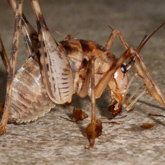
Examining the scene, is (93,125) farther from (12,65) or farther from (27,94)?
(12,65)

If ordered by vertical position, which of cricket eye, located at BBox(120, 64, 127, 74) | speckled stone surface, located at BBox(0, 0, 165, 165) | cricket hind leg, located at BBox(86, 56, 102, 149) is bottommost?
speckled stone surface, located at BBox(0, 0, 165, 165)

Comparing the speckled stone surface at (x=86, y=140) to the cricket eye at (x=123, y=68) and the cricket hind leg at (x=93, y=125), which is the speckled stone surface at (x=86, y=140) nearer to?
the cricket hind leg at (x=93, y=125)

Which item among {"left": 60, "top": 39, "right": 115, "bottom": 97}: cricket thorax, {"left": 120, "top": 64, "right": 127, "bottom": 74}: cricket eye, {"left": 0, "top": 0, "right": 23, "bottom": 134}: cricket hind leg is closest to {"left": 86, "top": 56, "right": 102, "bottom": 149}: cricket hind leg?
{"left": 60, "top": 39, "right": 115, "bottom": 97}: cricket thorax

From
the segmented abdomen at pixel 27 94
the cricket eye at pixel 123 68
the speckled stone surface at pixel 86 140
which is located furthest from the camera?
the cricket eye at pixel 123 68

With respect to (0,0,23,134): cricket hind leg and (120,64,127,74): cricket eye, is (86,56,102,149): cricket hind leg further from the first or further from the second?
(0,0,23,134): cricket hind leg

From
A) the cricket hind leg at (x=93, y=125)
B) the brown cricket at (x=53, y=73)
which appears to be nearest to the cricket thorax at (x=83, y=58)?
the brown cricket at (x=53, y=73)

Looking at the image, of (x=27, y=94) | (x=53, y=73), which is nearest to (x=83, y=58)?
(x=53, y=73)

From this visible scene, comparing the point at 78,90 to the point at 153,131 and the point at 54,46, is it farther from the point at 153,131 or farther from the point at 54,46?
the point at 153,131

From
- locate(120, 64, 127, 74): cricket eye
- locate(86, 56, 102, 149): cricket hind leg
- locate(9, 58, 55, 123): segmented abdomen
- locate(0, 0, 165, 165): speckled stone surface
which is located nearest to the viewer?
locate(0, 0, 165, 165): speckled stone surface
